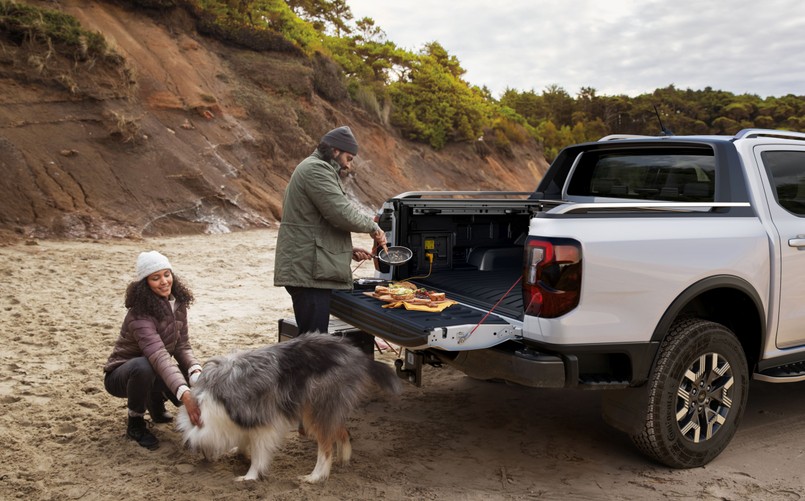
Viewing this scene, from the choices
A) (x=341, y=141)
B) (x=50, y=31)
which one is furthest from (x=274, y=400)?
(x=50, y=31)

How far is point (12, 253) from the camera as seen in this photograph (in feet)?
34.8

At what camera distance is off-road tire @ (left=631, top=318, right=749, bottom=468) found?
13.4 ft

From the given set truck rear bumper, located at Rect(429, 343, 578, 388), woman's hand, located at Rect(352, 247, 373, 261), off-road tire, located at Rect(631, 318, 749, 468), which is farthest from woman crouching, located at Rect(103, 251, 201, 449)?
off-road tire, located at Rect(631, 318, 749, 468)

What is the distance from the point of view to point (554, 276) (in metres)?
3.88

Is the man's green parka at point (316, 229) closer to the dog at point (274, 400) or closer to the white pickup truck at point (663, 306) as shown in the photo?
the white pickup truck at point (663, 306)

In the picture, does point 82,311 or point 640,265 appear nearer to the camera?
point 640,265

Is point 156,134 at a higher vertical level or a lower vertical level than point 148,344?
higher

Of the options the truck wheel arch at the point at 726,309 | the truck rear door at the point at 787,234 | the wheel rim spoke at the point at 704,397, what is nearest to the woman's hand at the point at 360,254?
the truck wheel arch at the point at 726,309

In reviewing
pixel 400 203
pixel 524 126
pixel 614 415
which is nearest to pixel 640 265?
pixel 614 415

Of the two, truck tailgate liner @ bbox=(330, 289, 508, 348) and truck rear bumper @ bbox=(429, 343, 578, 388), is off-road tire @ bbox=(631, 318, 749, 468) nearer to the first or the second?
truck rear bumper @ bbox=(429, 343, 578, 388)

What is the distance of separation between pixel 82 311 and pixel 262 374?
16.2ft

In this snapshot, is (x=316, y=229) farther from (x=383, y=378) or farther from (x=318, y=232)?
(x=383, y=378)

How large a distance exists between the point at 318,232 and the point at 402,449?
1561 millimetres

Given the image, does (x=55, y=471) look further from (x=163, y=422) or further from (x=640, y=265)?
(x=640, y=265)
